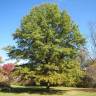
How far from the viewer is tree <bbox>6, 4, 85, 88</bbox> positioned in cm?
3888

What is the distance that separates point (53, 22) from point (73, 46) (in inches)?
163

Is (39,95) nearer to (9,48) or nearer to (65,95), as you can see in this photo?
(65,95)

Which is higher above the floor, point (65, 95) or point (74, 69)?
point (74, 69)

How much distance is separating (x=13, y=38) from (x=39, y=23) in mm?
4028

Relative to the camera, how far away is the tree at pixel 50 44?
38875mm

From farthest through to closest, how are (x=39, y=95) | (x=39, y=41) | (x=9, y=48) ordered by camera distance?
1. (x=9, y=48)
2. (x=39, y=41)
3. (x=39, y=95)

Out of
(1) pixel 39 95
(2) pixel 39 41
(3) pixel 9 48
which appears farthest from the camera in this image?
(3) pixel 9 48

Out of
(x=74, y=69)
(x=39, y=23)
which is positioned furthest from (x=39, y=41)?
(x=74, y=69)

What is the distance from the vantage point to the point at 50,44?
39.2 m

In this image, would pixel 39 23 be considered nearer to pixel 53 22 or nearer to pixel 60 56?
pixel 53 22

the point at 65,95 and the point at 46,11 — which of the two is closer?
the point at 65,95

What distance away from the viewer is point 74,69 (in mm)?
39781

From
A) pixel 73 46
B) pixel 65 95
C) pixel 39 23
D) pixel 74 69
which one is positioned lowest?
pixel 65 95

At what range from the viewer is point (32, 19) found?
4041 centimetres
